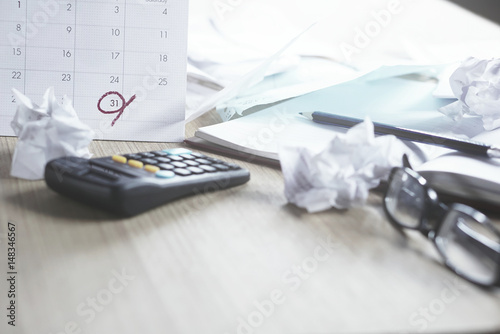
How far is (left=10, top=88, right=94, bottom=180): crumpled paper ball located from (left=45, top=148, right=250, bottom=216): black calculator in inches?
1.8

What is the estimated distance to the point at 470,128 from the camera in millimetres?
882

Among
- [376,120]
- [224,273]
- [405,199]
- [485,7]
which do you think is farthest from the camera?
[376,120]

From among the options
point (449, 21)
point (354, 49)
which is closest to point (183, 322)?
point (354, 49)

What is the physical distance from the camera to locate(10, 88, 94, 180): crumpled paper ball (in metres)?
0.65

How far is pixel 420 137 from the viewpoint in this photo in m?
0.76

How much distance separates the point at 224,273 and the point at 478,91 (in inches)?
23.1

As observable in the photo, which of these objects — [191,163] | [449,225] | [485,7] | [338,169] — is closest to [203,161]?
[191,163]

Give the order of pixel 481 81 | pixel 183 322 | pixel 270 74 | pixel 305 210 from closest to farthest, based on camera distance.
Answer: pixel 183 322 < pixel 305 210 < pixel 481 81 < pixel 270 74

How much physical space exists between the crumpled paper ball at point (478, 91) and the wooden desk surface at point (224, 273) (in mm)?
354

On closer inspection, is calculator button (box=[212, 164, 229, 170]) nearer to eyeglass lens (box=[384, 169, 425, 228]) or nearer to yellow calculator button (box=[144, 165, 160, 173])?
yellow calculator button (box=[144, 165, 160, 173])

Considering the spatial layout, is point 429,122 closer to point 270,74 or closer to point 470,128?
point 470,128

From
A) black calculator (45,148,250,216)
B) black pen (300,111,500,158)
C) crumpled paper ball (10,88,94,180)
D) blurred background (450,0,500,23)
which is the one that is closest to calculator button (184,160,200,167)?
black calculator (45,148,250,216)

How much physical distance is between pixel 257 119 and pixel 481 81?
1.13 feet

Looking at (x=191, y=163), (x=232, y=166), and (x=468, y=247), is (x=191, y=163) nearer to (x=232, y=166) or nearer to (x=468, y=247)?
(x=232, y=166)
